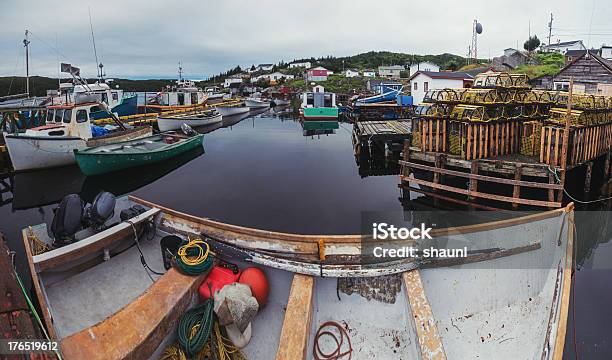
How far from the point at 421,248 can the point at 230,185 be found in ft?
39.5

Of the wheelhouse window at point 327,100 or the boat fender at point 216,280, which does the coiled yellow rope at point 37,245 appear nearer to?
the boat fender at point 216,280

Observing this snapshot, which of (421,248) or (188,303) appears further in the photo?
(421,248)

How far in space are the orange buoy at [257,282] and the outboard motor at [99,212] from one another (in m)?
3.09

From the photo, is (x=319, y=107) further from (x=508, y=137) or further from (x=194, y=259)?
(x=194, y=259)

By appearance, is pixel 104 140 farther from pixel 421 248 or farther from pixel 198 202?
pixel 421 248

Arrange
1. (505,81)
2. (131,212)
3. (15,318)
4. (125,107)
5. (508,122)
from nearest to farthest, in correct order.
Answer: (15,318) → (131,212) → (508,122) → (505,81) → (125,107)

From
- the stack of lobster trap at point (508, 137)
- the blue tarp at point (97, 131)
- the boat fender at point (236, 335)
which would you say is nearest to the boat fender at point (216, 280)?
the boat fender at point (236, 335)

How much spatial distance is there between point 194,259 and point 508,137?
11.4m

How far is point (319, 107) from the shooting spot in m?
41.1

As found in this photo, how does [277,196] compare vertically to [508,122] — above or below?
below

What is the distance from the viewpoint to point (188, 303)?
5301 millimetres

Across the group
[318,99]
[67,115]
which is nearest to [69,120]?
[67,115]

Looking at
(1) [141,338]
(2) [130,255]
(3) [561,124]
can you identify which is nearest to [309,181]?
(3) [561,124]

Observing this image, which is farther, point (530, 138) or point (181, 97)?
point (181, 97)
